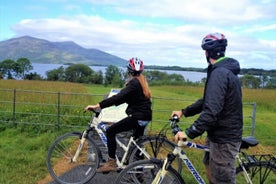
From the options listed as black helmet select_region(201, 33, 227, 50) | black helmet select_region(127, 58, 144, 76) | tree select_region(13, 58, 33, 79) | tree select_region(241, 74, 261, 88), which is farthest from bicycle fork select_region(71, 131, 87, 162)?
tree select_region(13, 58, 33, 79)

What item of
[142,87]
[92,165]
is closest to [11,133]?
[92,165]

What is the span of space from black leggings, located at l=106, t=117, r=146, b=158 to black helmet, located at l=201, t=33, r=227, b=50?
1.92m

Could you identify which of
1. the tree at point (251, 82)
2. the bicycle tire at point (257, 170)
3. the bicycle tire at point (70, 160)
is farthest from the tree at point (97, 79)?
the bicycle tire at point (257, 170)

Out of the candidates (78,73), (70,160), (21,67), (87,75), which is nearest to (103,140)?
(70,160)

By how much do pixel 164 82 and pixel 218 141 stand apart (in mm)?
44995

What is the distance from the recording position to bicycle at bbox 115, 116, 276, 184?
3654mm

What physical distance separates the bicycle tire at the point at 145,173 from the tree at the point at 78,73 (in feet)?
162

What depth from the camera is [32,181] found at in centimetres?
530

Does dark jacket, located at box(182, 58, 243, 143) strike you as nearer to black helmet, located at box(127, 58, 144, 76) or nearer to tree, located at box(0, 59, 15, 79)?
black helmet, located at box(127, 58, 144, 76)

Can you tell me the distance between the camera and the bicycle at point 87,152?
4.92 metres

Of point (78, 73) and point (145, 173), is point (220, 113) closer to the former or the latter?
point (145, 173)

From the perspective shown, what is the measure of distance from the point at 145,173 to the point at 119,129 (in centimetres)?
104

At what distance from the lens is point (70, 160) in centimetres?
532

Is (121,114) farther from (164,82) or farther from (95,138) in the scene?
(164,82)
